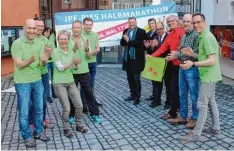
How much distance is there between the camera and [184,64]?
14.6ft

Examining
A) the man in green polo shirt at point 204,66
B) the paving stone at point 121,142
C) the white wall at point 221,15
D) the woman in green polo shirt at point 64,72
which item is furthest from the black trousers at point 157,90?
the white wall at point 221,15

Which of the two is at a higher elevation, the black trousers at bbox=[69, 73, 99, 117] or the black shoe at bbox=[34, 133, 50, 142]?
the black trousers at bbox=[69, 73, 99, 117]

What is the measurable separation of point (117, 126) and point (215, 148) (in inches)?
65.4

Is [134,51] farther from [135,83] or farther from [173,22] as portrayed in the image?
[173,22]

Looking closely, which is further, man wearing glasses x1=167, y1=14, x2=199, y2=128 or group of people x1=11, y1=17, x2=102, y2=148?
man wearing glasses x1=167, y1=14, x2=199, y2=128

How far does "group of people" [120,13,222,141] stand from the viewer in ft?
14.4

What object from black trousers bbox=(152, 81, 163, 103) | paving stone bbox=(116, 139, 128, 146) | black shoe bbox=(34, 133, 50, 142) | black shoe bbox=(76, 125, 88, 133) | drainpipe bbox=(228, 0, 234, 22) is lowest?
paving stone bbox=(116, 139, 128, 146)

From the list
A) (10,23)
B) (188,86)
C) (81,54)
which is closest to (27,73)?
(81,54)

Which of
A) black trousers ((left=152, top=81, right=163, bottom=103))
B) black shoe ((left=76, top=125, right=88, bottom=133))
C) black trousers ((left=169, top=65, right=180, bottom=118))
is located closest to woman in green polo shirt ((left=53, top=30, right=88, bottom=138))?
black shoe ((left=76, top=125, right=88, bottom=133))

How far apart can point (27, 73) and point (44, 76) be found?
911 millimetres

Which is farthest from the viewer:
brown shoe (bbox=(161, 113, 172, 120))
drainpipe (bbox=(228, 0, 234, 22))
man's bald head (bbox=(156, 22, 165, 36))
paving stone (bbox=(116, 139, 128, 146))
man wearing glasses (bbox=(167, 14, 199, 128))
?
drainpipe (bbox=(228, 0, 234, 22))

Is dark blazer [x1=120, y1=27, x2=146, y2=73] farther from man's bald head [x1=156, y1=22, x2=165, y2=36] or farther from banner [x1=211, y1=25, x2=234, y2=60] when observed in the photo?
banner [x1=211, y1=25, x2=234, y2=60]

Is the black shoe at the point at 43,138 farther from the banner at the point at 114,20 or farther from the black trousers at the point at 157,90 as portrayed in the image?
the banner at the point at 114,20

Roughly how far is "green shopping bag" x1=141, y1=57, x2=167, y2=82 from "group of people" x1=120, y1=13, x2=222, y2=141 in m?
0.09
